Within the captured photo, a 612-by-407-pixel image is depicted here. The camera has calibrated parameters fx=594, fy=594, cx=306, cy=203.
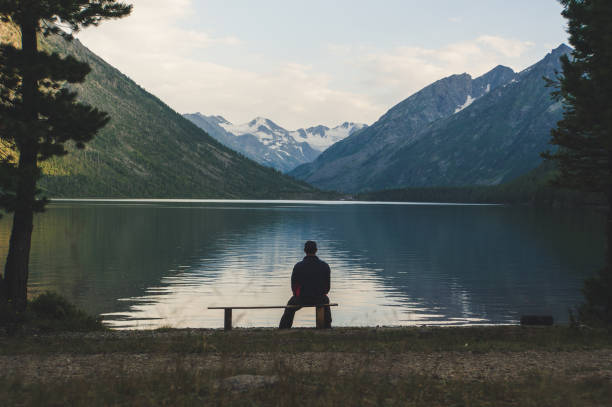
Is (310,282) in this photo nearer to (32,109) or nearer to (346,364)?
(346,364)

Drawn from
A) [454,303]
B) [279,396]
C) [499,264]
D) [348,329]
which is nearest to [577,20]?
[348,329]

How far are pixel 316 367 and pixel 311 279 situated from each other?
23.1ft

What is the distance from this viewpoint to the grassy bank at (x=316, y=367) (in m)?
12.2

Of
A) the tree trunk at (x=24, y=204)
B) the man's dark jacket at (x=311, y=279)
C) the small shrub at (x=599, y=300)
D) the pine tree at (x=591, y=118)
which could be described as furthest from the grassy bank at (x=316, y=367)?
the pine tree at (x=591, y=118)

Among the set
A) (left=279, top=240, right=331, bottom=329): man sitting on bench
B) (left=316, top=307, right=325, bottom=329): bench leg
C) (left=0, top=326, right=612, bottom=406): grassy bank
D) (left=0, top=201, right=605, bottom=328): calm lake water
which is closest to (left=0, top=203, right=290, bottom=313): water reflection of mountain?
(left=0, top=201, right=605, bottom=328): calm lake water

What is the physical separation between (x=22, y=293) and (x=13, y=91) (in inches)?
333

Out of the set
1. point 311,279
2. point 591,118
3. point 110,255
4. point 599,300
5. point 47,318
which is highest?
point 591,118

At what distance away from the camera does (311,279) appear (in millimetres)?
22328

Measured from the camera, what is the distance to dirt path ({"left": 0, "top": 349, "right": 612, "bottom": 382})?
48.1 feet

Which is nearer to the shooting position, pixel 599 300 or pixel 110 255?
pixel 599 300

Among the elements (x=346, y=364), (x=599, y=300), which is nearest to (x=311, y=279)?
(x=346, y=364)

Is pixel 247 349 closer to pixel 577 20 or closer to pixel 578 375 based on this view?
pixel 578 375

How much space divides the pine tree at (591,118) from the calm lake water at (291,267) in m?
12.4

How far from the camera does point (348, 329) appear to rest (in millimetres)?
23953
